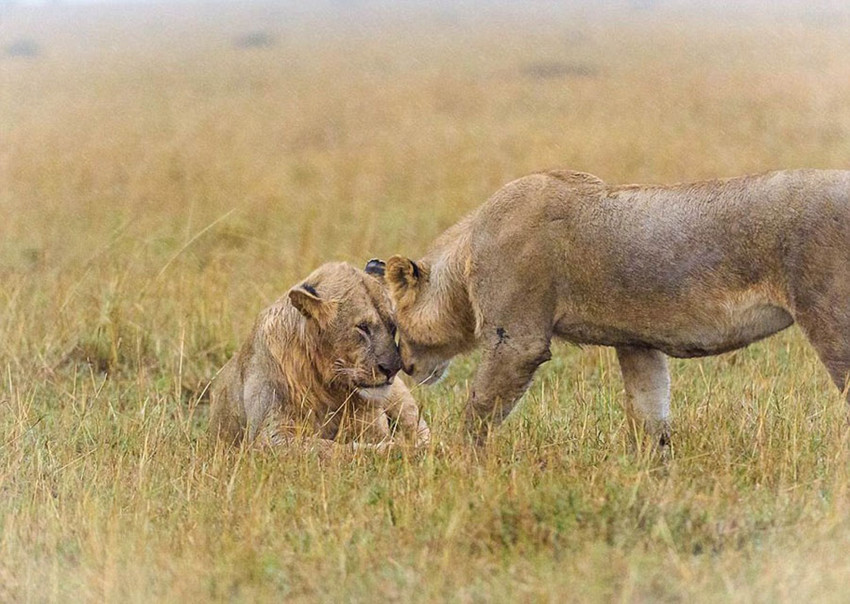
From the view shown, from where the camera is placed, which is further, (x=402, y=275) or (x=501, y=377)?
(x=402, y=275)

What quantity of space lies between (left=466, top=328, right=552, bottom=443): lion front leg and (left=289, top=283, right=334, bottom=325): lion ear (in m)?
0.79

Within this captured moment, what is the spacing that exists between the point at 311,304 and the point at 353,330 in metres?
0.22

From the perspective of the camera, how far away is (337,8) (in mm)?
59688

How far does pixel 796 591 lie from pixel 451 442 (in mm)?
2387

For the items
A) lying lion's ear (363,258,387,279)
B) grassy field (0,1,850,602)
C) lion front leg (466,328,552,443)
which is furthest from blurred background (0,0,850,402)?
lion front leg (466,328,552,443)

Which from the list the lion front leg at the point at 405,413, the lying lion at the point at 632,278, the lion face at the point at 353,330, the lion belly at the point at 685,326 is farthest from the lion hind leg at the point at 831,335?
the lion front leg at the point at 405,413

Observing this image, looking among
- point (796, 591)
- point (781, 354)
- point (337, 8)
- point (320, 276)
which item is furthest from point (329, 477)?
point (337, 8)

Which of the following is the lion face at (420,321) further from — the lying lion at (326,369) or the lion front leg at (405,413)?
the lion front leg at (405,413)

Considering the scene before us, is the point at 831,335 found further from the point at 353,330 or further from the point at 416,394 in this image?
the point at 416,394

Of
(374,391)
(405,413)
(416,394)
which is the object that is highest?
(374,391)

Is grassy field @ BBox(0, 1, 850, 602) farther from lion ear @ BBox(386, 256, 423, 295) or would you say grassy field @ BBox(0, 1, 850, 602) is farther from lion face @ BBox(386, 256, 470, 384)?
lion ear @ BBox(386, 256, 423, 295)

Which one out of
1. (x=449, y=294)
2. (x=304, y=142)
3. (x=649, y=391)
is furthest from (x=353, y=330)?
(x=304, y=142)

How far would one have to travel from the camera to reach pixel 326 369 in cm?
662

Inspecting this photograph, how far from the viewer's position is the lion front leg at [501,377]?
19.8 feet
